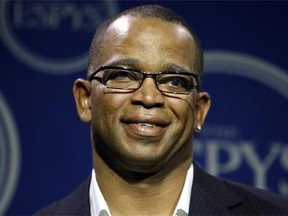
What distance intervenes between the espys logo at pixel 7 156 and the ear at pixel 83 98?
0.84 metres

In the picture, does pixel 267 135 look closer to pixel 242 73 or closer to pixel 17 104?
pixel 242 73

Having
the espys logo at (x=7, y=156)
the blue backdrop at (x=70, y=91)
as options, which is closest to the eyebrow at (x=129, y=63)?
the blue backdrop at (x=70, y=91)

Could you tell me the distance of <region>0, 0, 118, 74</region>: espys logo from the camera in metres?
2.28

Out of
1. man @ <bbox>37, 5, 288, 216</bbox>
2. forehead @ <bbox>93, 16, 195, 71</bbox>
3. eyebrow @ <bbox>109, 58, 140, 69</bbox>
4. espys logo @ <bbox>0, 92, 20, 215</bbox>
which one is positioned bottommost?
espys logo @ <bbox>0, 92, 20, 215</bbox>

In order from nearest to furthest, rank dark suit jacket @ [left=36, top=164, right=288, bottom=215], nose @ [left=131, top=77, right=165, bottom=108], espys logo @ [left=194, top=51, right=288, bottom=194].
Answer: nose @ [left=131, top=77, right=165, bottom=108] < dark suit jacket @ [left=36, top=164, right=288, bottom=215] < espys logo @ [left=194, top=51, right=288, bottom=194]

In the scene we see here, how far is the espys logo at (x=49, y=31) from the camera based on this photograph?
2281 millimetres

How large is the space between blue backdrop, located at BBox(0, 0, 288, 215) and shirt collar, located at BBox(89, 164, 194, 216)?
76 centimetres

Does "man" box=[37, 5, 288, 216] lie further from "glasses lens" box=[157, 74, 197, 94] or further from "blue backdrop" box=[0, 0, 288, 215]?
"blue backdrop" box=[0, 0, 288, 215]

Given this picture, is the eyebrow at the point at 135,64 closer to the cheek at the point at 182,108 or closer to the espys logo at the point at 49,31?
the cheek at the point at 182,108

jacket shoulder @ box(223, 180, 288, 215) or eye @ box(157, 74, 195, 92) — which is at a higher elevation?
eye @ box(157, 74, 195, 92)

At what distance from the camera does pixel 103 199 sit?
1.46m

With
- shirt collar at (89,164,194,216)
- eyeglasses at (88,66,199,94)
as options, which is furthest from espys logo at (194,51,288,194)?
eyeglasses at (88,66,199,94)

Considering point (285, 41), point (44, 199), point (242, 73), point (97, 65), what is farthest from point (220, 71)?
point (97, 65)

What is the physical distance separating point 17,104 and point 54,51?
0.23 m
